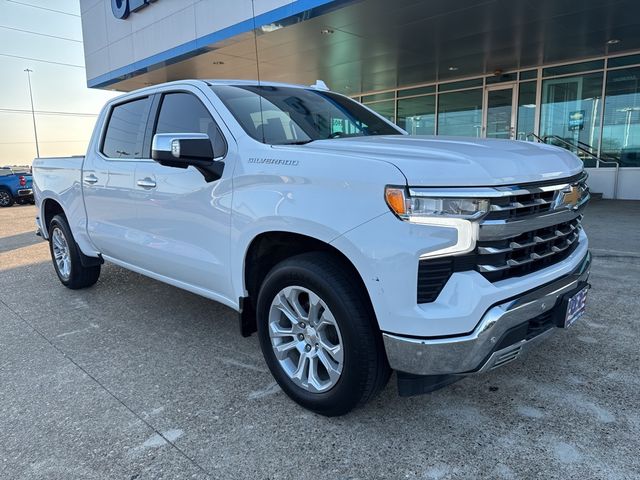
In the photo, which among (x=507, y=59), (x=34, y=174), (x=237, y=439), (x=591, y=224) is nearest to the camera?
(x=237, y=439)

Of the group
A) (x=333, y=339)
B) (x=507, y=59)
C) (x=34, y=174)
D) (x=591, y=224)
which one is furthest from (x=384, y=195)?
(x=507, y=59)

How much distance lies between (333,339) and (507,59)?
11993 mm

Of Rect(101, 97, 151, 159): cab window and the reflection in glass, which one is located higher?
the reflection in glass

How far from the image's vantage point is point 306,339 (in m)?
2.71

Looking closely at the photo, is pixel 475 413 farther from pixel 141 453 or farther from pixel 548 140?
pixel 548 140

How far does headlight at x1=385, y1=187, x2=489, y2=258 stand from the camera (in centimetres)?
213

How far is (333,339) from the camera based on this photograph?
105 inches

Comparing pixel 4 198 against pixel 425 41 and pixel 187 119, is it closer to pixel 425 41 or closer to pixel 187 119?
pixel 425 41

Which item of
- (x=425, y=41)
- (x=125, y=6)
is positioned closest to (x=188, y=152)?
(x=425, y=41)

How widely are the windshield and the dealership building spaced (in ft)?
13.7

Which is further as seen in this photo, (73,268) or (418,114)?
(418,114)

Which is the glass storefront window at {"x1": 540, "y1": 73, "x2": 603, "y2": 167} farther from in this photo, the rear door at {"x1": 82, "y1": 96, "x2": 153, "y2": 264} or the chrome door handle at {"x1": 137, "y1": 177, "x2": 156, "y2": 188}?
the chrome door handle at {"x1": 137, "y1": 177, "x2": 156, "y2": 188}

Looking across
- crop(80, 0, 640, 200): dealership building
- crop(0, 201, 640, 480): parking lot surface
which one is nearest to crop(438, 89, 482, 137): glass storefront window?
crop(80, 0, 640, 200): dealership building

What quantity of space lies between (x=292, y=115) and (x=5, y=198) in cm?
1879
